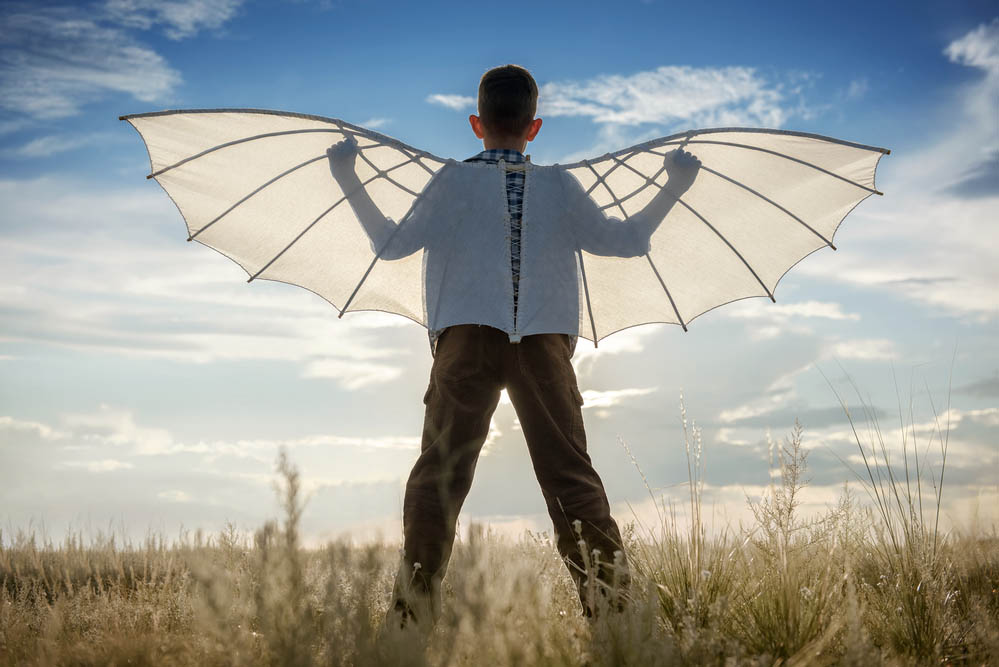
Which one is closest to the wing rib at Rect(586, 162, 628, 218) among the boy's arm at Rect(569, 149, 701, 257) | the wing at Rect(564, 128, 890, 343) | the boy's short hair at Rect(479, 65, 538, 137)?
the wing at Rect(564, 128, 890, 343)

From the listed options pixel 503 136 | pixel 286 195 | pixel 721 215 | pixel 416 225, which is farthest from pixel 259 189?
pixel 721 215

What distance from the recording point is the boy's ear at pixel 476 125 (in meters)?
3.91

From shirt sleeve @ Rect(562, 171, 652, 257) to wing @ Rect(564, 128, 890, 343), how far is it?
0.23 m

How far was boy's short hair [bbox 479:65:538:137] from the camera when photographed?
3770mm

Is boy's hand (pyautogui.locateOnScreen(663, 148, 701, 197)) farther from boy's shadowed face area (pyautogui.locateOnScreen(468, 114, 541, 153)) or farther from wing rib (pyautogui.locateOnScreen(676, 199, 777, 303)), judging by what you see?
boy's shadowed face area (pyautogui.locateOnScreen(468, 114, 541, 153))

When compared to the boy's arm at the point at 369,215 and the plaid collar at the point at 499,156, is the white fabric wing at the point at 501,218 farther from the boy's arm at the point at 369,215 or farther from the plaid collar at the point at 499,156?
the plaid collar at the point at 499,156

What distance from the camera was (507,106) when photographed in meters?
3.77

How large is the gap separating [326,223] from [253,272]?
1.73ft

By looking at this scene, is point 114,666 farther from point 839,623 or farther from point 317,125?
point 839,623

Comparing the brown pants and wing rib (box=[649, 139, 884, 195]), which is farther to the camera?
wing rib (box=[649, 139, 884, 195])

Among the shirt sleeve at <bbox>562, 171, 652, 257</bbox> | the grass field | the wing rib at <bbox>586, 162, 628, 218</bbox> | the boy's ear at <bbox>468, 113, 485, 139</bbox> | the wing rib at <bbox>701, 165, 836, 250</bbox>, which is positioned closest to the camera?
the grass field

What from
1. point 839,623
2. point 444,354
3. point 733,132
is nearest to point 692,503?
point 839,623

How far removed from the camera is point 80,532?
8172 millimetres

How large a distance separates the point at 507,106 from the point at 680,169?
102cm
